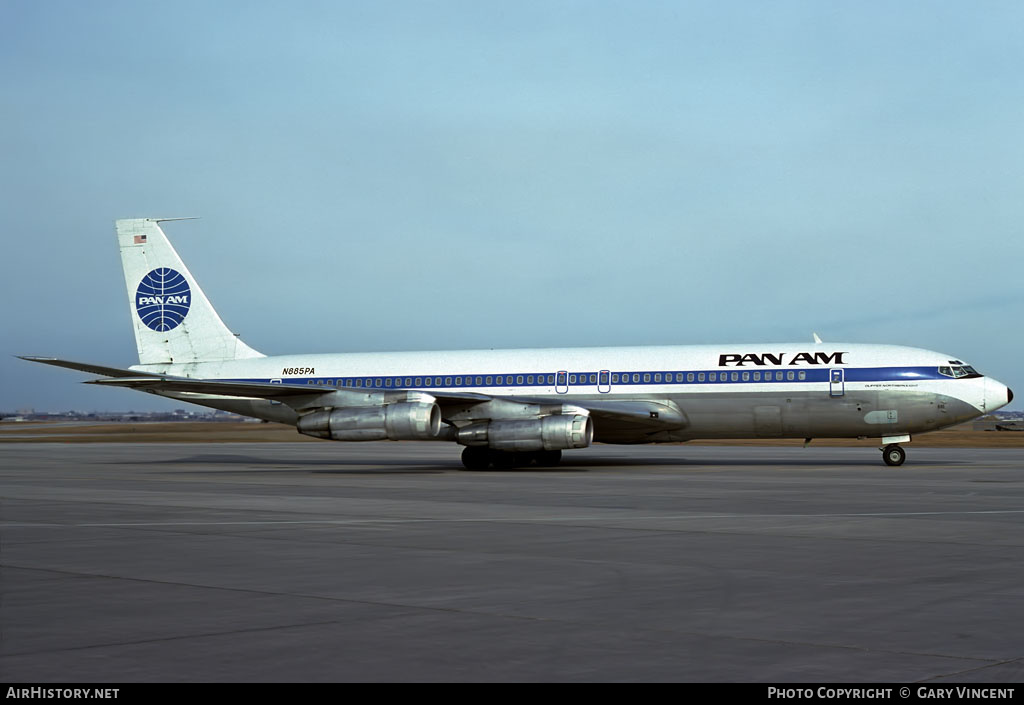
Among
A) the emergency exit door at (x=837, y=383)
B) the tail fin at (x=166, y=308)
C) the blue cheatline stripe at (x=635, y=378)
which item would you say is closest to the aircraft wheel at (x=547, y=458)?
the blue cheatline stripe at (x=635, y=378)

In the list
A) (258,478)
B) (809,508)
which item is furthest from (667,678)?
(258,478)

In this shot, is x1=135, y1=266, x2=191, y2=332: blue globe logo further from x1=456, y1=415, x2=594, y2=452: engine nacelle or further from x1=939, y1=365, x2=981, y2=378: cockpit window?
x1=939, y1=365, x2=981, y2=378: cockpit window

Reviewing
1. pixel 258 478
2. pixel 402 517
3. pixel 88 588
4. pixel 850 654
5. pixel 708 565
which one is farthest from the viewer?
pixel 258 478

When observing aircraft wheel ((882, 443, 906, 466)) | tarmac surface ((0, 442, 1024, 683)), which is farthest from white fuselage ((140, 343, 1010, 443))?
tarmac surface ((0, 442, 1024, 683))

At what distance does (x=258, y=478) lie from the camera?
29859 millimetres

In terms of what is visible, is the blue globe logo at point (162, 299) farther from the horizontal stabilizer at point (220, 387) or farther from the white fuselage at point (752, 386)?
the white fuselage at point (752, 386)

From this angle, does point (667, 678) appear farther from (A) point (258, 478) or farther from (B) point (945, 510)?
(A) point (258, 478)

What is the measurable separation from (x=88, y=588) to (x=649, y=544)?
678 cm

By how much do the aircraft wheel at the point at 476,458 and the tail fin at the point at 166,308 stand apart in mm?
9626

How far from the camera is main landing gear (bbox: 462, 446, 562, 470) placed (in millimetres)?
34844

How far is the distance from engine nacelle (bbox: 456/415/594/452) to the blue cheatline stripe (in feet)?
9.35

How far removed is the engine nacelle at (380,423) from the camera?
31.5 metres
